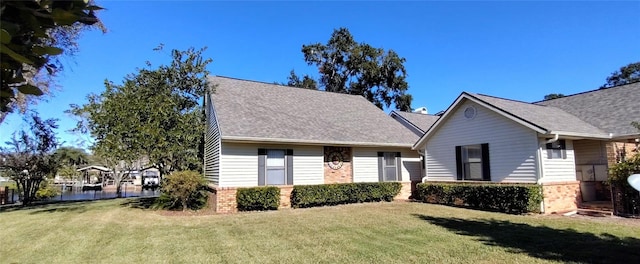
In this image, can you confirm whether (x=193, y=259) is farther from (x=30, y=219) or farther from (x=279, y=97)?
(x=279, y=97)

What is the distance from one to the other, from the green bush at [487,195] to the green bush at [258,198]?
643 centimetres

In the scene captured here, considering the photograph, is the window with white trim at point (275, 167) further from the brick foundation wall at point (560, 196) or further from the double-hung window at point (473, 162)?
the brick foundation wall at point (560, 196)

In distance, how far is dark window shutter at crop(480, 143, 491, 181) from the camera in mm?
13617

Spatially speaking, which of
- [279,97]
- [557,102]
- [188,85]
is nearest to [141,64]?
[188,85]

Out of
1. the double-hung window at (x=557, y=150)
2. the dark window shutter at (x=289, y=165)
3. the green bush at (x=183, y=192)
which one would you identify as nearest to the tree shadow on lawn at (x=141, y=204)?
the green bush at (x=183, y=192)

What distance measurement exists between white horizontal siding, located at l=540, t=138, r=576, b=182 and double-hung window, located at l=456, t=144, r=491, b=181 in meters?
1.94

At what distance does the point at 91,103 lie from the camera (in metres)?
14.3

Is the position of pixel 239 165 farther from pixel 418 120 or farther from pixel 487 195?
pixel 418 120

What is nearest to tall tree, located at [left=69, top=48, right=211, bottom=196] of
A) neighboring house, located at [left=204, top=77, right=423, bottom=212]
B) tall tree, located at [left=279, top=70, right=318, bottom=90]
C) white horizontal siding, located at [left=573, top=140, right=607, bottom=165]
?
neighboring house, located at [left=204, top=77, right=423, bottom=212]

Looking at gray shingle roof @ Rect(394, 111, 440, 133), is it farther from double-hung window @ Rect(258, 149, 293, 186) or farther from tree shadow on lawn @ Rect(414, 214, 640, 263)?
tree shadow on lawn @ Rect(414, 214, 640, 263)

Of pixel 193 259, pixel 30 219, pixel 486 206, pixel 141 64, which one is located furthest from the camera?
pixel 141 64

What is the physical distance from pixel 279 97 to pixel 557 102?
14120mm

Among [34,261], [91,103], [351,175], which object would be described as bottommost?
[34,261]

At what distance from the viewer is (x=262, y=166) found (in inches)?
551
